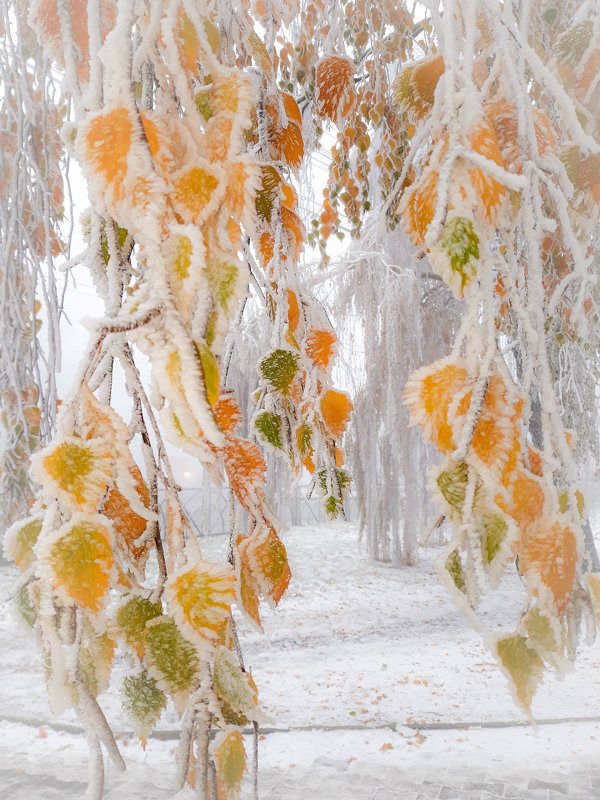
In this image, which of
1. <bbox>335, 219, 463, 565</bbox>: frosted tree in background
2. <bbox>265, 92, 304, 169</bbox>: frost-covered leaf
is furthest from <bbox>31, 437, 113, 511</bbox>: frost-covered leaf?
<bbox>335, 219, 463, 565</bbox>: frosted tree in background

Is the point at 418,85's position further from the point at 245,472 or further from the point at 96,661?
the point at 96,661

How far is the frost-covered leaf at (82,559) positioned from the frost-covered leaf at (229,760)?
0.13 meters

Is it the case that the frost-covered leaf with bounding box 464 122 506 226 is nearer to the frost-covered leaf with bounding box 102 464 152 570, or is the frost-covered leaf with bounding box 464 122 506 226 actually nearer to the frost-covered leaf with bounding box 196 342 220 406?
the frost-covered leaf with bounding box 196 342 220 406

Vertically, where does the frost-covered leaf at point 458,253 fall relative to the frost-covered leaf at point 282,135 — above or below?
below

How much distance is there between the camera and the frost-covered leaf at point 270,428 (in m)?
0.71

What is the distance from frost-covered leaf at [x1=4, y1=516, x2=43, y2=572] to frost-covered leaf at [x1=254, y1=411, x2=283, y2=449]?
10.8 inches

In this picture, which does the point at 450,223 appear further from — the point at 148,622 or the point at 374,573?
the point at 374,573

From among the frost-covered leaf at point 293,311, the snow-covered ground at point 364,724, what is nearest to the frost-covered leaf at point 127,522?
the frost-covered leaf at point 293,311

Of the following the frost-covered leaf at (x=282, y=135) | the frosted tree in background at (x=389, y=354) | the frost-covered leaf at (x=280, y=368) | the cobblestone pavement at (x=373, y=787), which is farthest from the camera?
the frosted tree in background at (x=389, y=354)

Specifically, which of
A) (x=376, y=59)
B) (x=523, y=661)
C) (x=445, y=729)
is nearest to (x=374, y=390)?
(x=445, y=729)

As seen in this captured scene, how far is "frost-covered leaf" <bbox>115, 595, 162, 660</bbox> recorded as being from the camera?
0.46 meters

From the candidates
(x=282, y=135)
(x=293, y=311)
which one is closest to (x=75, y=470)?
(x=293, y=311)

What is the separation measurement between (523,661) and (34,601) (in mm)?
339

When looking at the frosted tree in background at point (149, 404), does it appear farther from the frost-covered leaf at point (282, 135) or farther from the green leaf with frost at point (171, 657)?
the frost-covered leaf at point (282, 135)
